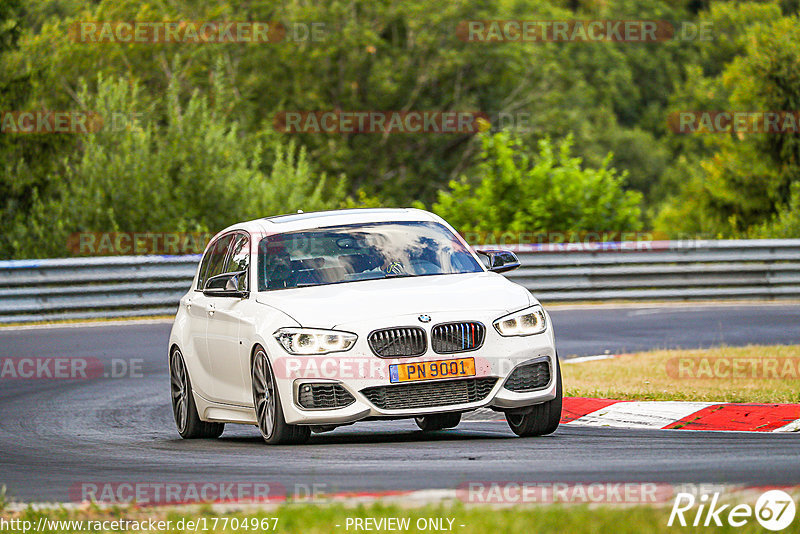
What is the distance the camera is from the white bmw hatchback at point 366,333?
8.98 metres

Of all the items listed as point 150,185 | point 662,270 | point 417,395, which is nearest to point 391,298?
point 417,395

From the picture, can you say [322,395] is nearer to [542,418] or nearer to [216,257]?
[542,418]

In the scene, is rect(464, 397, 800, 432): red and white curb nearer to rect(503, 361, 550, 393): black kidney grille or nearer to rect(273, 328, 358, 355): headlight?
rect(503, 361, 550, 393): black kidney grille

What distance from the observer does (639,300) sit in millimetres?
24547

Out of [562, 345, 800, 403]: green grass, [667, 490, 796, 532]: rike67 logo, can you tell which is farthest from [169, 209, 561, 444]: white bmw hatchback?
[667, 490, 796, 532]: rike67 logo

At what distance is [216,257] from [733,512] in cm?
662

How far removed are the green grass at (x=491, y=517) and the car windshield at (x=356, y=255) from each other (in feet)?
12.5

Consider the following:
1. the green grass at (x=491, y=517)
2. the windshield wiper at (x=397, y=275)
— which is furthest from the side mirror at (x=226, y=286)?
the green grass at (x=491, y=517)

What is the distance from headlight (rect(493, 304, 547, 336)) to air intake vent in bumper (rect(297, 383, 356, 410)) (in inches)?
42.7

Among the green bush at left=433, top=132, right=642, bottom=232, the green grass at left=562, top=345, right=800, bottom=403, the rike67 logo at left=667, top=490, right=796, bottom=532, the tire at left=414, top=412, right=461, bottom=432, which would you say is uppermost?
the rike67 logo at left=667, top=490, right=796, bottom=532

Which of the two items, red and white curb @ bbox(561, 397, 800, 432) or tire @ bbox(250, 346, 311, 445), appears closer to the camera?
tire @ bbox(250, 346, 311, 445)

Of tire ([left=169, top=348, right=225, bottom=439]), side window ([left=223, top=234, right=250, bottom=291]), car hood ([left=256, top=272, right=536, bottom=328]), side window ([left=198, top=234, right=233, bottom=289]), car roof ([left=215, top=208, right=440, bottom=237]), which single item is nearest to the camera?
car hood ([left=256, top=272, right=536, bottom=328])

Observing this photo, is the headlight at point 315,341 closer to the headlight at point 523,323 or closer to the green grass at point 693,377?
the headlight at point 523,323

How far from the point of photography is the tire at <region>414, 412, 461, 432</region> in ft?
35.6
